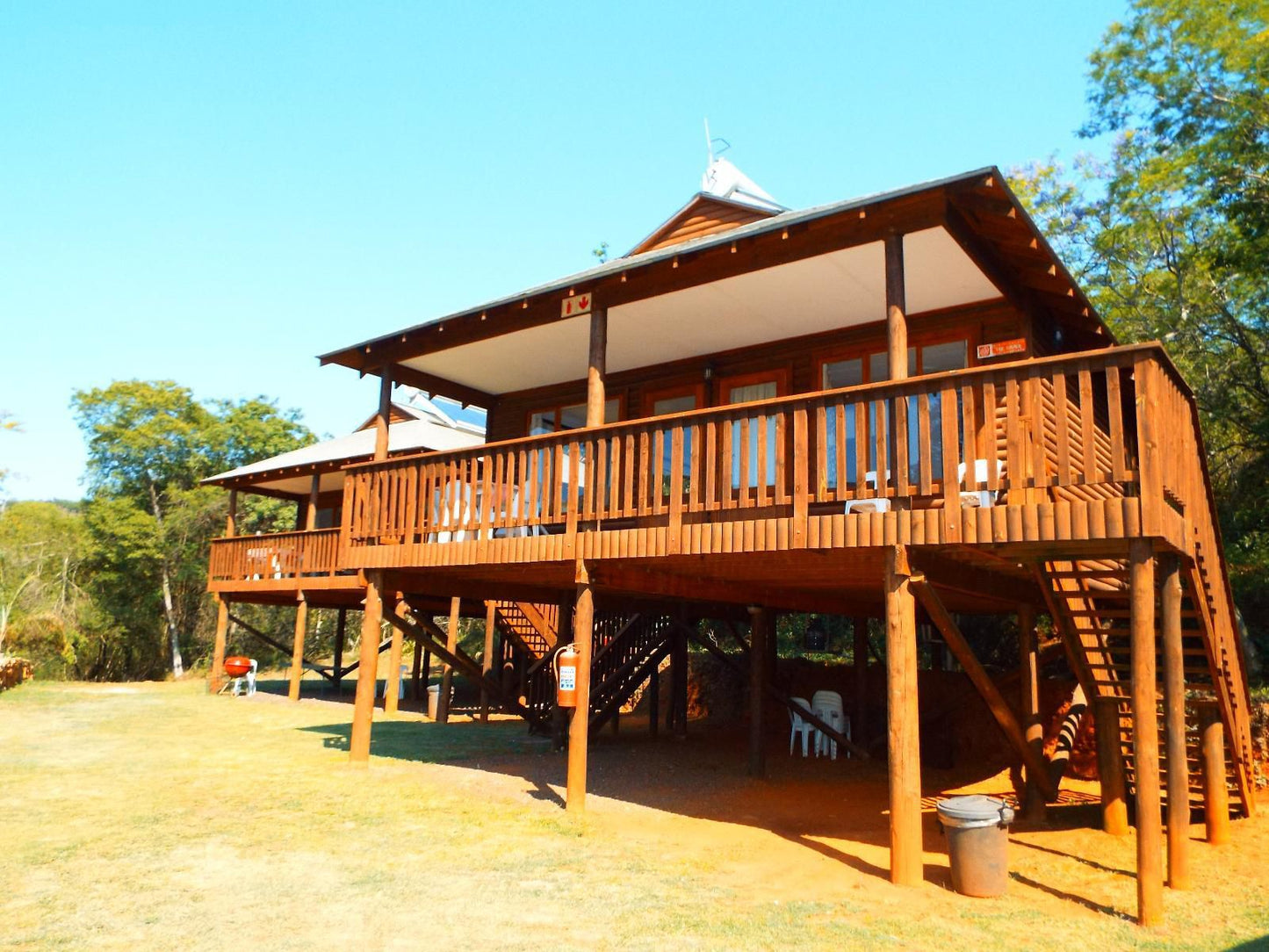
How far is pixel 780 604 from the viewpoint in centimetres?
1104

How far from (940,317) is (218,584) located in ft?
63.7

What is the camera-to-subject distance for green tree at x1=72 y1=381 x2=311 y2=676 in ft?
116

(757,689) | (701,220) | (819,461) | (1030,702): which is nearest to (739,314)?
(701,220)

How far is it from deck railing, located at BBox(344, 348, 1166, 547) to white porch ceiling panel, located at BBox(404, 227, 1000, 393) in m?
1.24

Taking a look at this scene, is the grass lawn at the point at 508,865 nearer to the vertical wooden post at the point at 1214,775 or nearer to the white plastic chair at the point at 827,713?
the vertical wooden post at the point at 1214,775

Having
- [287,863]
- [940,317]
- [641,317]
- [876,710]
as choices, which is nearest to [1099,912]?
[287,863]

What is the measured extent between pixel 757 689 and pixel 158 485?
3319 centimetres

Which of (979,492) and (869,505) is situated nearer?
(979,492)

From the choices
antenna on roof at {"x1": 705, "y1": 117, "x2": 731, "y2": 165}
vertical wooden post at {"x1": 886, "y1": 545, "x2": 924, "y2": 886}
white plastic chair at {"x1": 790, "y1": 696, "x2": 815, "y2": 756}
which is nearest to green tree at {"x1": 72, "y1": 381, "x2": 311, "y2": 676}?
antenna on roof at {"x1": 705, "y1": 117, "x2": 731, "y2": 165}

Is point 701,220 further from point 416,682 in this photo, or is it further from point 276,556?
point 416,682

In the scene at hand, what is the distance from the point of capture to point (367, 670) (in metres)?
11.3

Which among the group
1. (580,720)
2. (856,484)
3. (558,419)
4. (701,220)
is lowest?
(580,720)

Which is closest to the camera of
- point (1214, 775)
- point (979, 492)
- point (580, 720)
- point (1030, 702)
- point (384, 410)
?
point (979, 492)

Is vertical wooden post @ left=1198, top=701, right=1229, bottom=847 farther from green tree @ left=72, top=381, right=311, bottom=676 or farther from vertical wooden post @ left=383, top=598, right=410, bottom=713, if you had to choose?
green tree @ left=72, top=381, right=311, bottom=676
